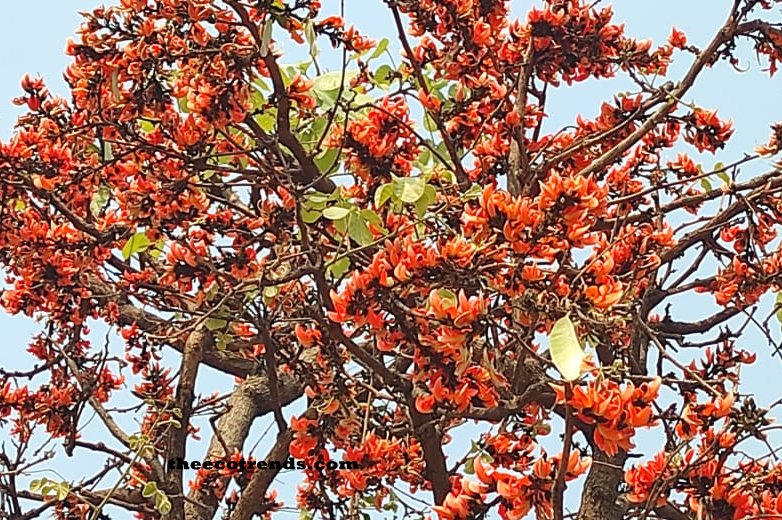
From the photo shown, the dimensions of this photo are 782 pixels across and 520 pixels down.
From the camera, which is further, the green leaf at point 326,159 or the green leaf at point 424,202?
the green leaf at point 326,159

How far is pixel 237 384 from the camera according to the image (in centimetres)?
227

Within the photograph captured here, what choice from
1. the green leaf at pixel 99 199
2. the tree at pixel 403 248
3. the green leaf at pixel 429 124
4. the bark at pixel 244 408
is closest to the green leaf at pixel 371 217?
the tree at pixel 403 248

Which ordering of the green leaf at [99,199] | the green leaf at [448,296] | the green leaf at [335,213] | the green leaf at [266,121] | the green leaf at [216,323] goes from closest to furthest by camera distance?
1. the green leaf at [448,296]
2. the green leaf at [335,213]
3. the green leaf at [266,121]
4. the green leaf at [216,323]
5. the green leaf at [99,199]

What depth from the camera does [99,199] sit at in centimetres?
151

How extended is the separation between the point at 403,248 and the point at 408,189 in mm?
74

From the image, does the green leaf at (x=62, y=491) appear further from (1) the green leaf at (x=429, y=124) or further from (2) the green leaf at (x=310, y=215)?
(1) the green leaf at (x=429, y=124)

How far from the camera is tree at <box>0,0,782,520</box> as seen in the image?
36.7 inches

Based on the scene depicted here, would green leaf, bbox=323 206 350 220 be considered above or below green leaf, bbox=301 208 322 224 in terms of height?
below

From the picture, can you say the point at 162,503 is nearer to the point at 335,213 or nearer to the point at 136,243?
the point at 136,243

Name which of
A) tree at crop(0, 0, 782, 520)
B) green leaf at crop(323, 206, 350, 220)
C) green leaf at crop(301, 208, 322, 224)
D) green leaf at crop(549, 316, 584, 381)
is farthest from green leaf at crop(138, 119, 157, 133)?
green leaf at crop(549, 316, 584, 381)

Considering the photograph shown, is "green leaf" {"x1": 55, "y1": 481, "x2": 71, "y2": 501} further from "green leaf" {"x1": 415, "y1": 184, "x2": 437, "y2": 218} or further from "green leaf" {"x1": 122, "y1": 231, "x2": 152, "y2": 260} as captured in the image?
"green leaf" {"x1": 415, "y1": 184, "x2": 437, "y2": 218}

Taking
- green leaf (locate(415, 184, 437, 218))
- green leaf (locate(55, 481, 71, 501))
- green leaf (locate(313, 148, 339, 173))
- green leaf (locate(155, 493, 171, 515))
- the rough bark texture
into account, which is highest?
green leaf (locate(313, 148, 339, 173))

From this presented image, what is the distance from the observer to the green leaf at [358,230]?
1.07 metres

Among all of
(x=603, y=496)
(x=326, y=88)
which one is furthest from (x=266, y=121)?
(x=603, y=496)
